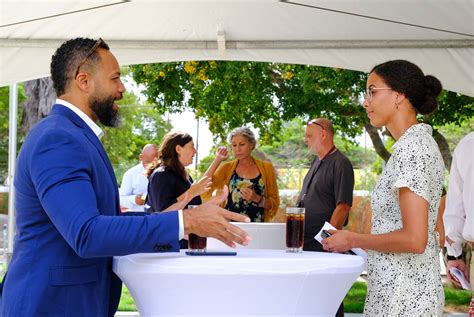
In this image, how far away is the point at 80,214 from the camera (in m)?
2.08

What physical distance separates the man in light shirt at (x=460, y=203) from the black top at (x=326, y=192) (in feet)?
6.17

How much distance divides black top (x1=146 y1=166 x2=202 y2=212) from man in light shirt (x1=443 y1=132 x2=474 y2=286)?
2213mm

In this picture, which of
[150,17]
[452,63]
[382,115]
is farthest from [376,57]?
[382,115]

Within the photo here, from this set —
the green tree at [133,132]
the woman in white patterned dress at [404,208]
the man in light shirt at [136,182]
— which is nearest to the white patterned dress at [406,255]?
the woman in white patterned dress at [404,208]

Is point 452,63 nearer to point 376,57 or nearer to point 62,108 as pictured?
point 376,57

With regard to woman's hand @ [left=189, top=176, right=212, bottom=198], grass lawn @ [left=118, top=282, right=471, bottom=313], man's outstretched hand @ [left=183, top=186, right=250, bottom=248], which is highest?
man's outstretched hand @ [left=183, top=186, right=250, bottom=248]

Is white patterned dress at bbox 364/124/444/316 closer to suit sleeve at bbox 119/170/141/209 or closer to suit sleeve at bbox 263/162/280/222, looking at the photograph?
suit sleeve at bbox 263/162/280/222

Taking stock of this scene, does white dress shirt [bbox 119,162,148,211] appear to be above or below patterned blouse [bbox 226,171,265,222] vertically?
below

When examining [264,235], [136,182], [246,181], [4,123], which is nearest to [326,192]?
[264,235]

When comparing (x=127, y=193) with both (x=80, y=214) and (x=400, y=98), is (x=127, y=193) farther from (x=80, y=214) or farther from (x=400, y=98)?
(x=80, y=214)

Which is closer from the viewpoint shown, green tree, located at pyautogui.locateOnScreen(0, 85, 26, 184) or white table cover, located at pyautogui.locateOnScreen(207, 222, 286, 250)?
white table cover, located at pyautogui.locateOnScreen(207, 222, 286, 250)

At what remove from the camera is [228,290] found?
218 cm

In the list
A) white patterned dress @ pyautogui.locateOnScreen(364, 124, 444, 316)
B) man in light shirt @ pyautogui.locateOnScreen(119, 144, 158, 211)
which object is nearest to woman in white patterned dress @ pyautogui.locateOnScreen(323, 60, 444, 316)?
white patterned dress @ pyautogui.locateOnScreen(364, 124, 444, 316)

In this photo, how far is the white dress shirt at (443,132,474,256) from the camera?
3.58 meters
